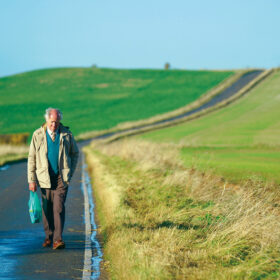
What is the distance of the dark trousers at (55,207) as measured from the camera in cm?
1046

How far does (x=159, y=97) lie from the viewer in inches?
3642

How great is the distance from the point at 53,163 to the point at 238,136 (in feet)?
129

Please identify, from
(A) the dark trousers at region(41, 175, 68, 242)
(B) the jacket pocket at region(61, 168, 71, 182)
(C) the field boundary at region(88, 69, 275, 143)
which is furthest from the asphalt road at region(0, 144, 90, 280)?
(C) the field boundary at region(88, 69, 275, 143)

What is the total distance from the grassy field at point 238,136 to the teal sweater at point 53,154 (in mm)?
9915

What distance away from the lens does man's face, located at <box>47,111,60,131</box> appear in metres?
10.3

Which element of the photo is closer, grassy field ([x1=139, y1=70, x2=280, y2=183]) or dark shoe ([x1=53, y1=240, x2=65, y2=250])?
dark shoe ([x1=53, y1=240, x2=65, y2=250])

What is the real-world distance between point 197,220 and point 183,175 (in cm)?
586

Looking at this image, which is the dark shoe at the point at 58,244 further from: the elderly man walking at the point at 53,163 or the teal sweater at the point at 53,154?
the teal sweater at the point at 53,154

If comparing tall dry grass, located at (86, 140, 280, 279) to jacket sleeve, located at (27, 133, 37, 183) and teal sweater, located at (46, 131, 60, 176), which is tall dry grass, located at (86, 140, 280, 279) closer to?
teal sweater, located at (46, 131, 60, 176)

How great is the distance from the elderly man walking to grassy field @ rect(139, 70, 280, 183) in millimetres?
9831

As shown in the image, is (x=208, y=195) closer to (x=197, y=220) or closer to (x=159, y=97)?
(x=197, y=220)

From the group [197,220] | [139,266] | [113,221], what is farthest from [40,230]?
[139,266]

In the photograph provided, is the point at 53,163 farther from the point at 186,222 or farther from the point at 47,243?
the point at 186,222

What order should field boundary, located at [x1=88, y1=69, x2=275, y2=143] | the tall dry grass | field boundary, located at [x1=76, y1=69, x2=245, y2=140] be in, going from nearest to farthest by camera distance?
the tall dry grass < field boundary, located at [x1=88, y1=69, x2=275, y2=143] < field boundary, located at [x1=76, y1=69, x2=245, y2=140]
